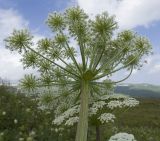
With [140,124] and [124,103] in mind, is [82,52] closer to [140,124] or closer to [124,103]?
[124,103]

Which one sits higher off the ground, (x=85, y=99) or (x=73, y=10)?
(x=73, y=10)

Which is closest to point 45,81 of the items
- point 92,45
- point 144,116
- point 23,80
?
point 23,80

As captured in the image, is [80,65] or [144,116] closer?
[80,65]

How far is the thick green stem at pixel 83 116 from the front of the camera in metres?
7.91

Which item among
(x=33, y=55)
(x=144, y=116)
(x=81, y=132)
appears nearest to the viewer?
(x=81, y=132)

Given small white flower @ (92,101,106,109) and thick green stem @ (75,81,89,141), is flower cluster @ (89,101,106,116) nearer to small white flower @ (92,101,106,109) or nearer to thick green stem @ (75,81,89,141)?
small white flower @ (92,101,106,109)

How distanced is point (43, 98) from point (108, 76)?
3.92 ft

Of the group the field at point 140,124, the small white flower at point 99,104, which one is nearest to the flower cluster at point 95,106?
the small white flower at point 99,104

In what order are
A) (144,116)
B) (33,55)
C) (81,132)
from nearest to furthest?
1. (81,132)
2. (33,55)
3. (144,116)

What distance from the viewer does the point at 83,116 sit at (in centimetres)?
802

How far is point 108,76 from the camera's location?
28.5ft

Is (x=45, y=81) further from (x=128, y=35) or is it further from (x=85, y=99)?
(x=128, y=35)

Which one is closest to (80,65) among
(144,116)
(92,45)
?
(92,45)

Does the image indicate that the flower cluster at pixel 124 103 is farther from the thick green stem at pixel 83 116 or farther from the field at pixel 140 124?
the field at pixel 140 124
